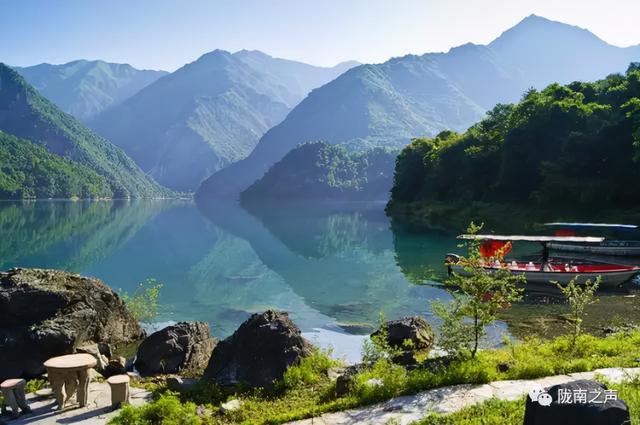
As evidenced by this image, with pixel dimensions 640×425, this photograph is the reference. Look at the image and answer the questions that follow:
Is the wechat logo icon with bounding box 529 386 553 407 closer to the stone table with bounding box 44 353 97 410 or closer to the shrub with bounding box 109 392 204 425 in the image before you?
the shrub with bounding box 109 392 204 425

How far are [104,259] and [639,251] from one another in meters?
47.5

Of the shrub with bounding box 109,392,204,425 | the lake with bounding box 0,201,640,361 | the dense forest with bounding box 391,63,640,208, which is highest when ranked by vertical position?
the dense forest with bounding box 391,63,640,208

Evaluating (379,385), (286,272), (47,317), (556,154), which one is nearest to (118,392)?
(379,385)

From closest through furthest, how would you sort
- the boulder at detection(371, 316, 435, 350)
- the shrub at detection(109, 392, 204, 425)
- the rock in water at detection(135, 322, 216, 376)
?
A: the shrub at detection(109, 392, 204, 425) < the rock in water at detection(135, 322, 216, 376) < the boulder at detection(371, 316, 435, 350)

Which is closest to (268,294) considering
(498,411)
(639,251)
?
(498,411)

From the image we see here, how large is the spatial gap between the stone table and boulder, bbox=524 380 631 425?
29.9 feet

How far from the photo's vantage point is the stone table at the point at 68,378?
427 inches

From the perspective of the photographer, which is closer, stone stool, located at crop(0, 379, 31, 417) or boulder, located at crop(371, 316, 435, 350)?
stone stool, located at crop(0, 379, 31, 417)

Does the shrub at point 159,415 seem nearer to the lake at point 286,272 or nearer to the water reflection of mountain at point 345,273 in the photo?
the lake at point 286,272

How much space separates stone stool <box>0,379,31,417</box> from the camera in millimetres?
10523

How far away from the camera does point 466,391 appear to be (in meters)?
10.2

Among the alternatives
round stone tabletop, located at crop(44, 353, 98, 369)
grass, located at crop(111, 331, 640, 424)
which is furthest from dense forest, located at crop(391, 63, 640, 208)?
round stone tabletop, located at crop(44, 353, 98, 369)

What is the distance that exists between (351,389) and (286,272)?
32.3 meters

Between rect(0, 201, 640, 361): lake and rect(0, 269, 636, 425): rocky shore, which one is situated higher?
rect(0, 269, 636, 425): rocky shore
